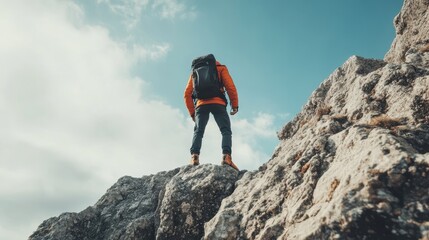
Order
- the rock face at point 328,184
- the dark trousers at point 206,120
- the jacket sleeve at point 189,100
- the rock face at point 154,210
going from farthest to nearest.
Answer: the jacket sleeve at point 189,100 < the dark trousers at point 206,120 < the rock face at point 154,210 < the rock face at point 328,184

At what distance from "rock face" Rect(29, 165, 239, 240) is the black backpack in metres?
2.96

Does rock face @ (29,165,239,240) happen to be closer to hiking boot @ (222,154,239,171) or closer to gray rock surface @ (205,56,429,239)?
hiking boot @ (222,154,239,171)

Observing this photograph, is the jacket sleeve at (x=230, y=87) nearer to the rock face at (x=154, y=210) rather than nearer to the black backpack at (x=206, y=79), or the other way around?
the black backpack at (x=206, y=79)

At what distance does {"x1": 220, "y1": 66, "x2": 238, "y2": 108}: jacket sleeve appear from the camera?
13.7m

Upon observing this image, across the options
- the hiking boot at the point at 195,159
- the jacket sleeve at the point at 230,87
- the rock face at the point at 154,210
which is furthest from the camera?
the jacket sleeve at the point at 230,87

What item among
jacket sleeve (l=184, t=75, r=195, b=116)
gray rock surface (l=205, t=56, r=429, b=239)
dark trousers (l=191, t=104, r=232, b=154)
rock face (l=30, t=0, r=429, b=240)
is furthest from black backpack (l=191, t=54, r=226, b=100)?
gray rock surface (l=205, t=56, r=429, b=239)

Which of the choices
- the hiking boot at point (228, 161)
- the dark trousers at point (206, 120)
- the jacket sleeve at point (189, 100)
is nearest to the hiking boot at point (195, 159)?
the dark trousers at point (206, 120)

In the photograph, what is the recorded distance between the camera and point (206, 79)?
1320cm

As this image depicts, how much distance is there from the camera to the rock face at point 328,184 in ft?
18.2

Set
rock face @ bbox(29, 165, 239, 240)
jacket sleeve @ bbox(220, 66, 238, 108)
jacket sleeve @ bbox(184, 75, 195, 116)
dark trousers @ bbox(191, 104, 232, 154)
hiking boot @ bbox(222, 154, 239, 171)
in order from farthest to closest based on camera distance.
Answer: jacket sleeve @ bbox(184, 75, 195, 116) → jacket sleeve @ bbox(220, 66, 238, 108) → dark trousers @ bbox(191, 104, 232, 154) → hiking boot @ bbox(222, 154, 239, 171) → rock face @ bbox(29, 165, 239, 240)

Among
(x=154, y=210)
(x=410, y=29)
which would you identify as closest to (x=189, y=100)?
(x=154, y=210)

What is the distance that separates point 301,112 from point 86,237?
365 inches

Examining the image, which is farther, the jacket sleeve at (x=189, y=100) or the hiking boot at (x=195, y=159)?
the jacket sleeve at (x=189, y=100)

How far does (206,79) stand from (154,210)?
523 cm
